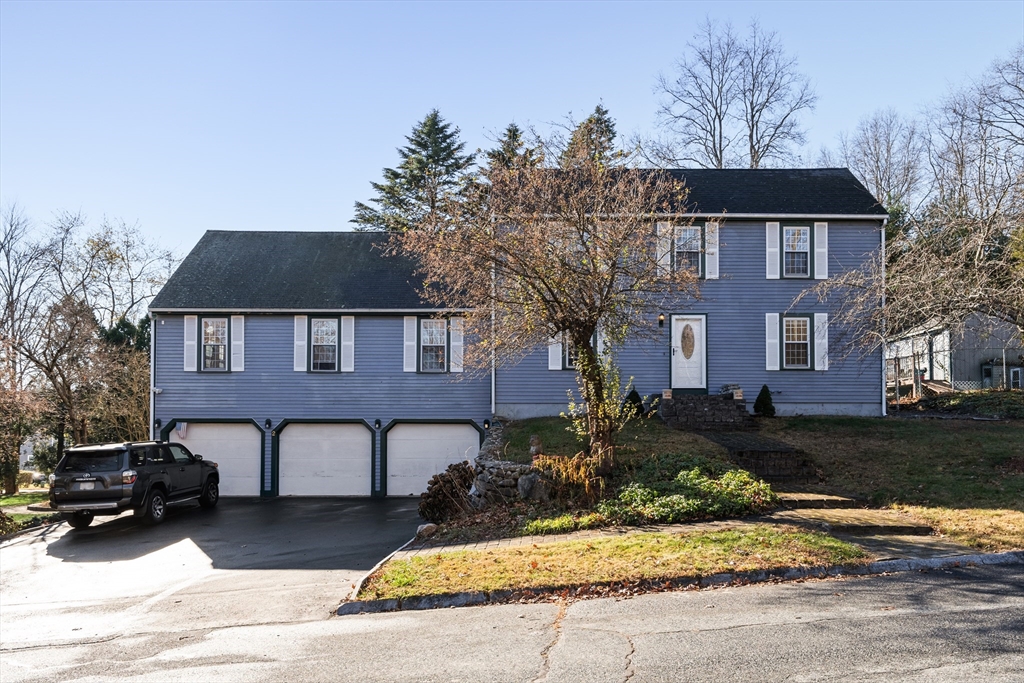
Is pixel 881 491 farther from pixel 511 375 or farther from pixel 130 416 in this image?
pixel 130 416

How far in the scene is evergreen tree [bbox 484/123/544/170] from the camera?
13742 millimetres

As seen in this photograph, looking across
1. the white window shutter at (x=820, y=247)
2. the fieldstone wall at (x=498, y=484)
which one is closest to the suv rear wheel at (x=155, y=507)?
the fieldstone wall at (x=498, y=484)

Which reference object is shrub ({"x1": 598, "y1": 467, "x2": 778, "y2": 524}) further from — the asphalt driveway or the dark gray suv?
the dark gray suv

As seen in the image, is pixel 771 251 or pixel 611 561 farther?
pixel 771 251

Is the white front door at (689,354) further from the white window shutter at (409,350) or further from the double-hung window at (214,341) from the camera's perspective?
the double-hung window at (214,341)

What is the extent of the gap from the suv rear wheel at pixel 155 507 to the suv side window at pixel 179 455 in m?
1.15

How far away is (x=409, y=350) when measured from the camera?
22.3 m

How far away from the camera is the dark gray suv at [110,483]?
51.0 feet

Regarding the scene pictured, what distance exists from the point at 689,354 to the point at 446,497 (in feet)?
30.5

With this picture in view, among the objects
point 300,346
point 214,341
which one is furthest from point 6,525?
point 300,346

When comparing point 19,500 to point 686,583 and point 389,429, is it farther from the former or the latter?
point 686,583

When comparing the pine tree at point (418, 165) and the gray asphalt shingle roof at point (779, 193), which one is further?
the pine tree at point (418, 165)

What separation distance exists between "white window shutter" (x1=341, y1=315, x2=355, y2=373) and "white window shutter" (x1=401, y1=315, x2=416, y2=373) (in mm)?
1465

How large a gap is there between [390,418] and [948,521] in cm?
1476
